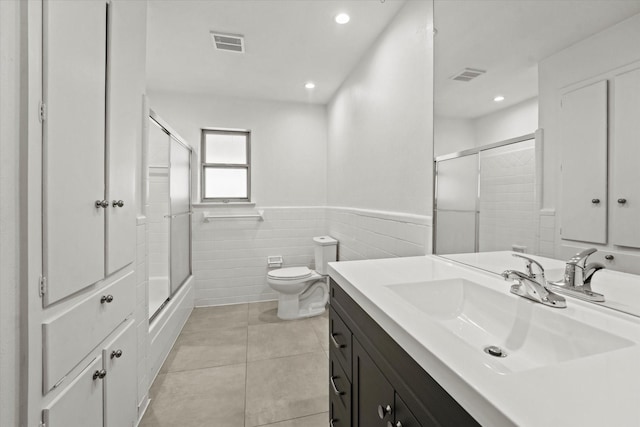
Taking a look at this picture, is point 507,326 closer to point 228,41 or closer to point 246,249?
point 228,41

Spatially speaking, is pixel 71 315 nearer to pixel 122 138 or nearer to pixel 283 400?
pixel 122 138

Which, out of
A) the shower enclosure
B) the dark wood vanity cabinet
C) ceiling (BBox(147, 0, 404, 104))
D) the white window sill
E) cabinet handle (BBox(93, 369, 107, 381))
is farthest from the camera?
the white window sill

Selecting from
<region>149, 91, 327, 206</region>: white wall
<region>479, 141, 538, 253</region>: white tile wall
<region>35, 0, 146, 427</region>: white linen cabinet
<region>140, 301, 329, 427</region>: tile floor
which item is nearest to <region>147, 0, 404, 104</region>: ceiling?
<region>149, 91, 327, 206</region>: white wall

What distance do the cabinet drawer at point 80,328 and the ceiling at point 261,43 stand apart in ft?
6.02

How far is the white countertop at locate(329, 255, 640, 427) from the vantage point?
397mm

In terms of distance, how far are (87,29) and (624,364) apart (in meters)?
1.76

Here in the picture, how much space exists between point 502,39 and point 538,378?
1.23 m

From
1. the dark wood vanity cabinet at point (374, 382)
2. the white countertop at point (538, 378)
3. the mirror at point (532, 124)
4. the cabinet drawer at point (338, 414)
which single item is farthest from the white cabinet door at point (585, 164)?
the cabinet drawer at point (338, 414)

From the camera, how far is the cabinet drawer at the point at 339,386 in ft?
3.76

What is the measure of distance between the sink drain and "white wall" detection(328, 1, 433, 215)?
944mm

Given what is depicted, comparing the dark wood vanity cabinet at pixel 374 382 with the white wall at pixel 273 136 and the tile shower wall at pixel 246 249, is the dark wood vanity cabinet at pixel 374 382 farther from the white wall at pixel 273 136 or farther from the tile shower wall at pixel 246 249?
the white wall at pixel 273 136

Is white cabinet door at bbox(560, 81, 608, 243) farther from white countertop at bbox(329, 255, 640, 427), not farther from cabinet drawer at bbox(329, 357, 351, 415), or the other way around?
cabinet drawer at bbox(329, 357, 351, 415)

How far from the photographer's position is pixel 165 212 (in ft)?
7.99

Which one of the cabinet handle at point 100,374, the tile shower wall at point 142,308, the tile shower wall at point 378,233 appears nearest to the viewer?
the cabinet handle at point 100,374
